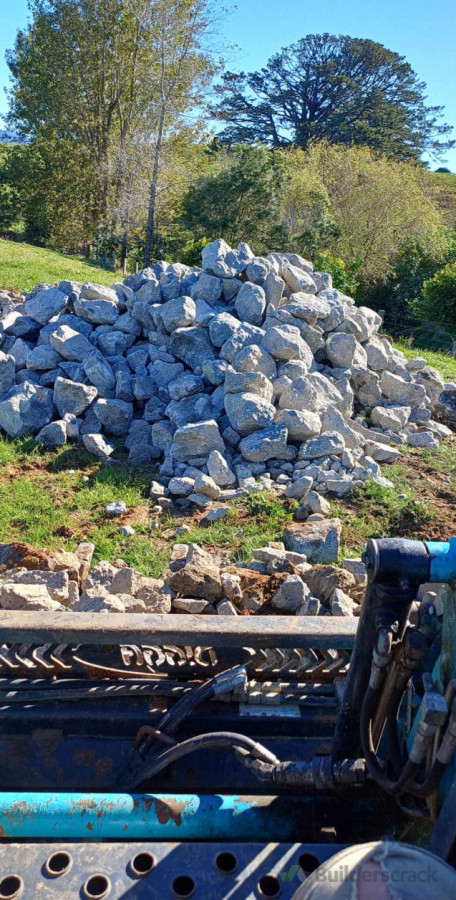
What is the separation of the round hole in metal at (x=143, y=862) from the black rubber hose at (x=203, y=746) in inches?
12.2

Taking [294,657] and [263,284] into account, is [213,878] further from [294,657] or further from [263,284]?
[263,284]

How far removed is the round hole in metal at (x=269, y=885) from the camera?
1.42 meters

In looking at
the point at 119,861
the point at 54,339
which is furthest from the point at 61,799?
the point at 54,339

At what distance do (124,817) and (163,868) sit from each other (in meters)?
0.17

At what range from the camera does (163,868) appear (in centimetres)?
145

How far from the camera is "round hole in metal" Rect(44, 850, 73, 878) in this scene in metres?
1.43

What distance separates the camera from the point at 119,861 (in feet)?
4.78

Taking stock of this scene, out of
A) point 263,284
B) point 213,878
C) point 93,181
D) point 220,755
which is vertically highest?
point 93,181

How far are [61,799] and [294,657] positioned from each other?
3.27 feet

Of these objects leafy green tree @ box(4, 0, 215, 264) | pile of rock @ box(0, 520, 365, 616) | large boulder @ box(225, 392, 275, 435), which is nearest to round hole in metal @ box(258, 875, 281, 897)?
pile of rock @ box(0, 520, 365, 616)

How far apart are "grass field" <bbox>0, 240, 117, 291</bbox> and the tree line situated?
2.30m

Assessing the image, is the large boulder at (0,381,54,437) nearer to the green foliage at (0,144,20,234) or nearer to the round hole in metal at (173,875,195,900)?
the round hole in metal at (173,875,195,900)

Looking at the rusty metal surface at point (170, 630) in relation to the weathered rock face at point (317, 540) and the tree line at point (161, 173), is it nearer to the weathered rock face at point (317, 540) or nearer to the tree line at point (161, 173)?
the weathered rock face at point (317, 540)

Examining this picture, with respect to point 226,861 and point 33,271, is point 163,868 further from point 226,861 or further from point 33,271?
point 33,271
